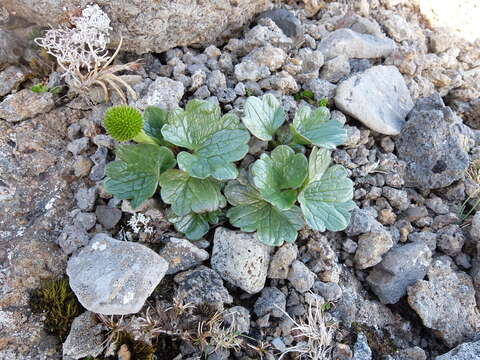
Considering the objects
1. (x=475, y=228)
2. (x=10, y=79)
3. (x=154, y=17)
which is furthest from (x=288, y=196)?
(x=10, y=79)

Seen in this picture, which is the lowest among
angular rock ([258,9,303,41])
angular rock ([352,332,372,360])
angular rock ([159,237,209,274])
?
angular rock ([352,332,372,360])

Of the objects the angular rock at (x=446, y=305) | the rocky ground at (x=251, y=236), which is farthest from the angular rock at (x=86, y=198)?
the angular rock at (x=446, y=305)

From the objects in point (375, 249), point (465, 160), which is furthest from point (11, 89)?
point (465, 160)

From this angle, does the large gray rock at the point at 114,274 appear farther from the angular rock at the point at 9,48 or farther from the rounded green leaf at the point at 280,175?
the angular rock at the point at 9,48

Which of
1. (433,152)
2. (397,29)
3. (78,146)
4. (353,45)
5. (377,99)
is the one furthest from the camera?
(397,29)

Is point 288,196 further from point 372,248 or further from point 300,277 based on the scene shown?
point 372,248

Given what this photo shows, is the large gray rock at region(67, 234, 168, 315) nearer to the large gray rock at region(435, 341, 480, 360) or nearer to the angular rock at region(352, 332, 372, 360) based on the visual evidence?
the angular rock at region(352, 332, 372, 360)

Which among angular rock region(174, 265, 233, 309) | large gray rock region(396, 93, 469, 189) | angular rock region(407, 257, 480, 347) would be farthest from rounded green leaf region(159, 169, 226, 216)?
large gray rock region(396, 93, 469, 189)

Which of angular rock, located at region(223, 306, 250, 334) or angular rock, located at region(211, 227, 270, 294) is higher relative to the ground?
angular rock, located at region(211, 227, 270, 294)
